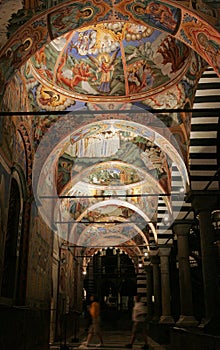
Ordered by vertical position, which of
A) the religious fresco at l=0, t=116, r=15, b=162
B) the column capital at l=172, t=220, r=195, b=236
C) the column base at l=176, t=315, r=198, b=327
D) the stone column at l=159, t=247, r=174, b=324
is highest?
the religious fresco at l=0, t=116, r=15, b=162

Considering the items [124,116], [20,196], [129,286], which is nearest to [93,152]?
[124,116]

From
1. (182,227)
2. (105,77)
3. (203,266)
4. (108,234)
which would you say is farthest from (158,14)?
(108,234)

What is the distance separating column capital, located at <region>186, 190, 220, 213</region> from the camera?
10.5m

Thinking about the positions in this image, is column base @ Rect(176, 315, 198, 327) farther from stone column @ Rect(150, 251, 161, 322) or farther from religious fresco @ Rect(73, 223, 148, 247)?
religious fresco @ Rect(73, 223, 148, 247)

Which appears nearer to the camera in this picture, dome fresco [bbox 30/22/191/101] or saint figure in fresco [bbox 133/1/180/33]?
saint figure in fresco [bbox 133/1/180/33]

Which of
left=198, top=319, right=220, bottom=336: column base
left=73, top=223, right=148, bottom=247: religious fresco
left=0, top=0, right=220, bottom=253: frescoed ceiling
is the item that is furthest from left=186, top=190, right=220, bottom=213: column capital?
left=73, top=223, right=148, bottom=247: religious fresco

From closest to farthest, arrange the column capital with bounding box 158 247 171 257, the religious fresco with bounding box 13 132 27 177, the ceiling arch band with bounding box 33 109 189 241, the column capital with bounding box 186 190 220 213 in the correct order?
the religious fresco with bounding box 13 132 27 177
the column capital with bounding box 186 190 220 213
the ceiling arch band with bounding box 33 109 189 241
the column capital with bounding box 158 247 171 257

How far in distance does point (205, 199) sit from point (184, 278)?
3.61 metres

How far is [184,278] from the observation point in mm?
12922

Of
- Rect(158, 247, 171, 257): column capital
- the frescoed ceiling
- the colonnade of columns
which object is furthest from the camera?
Rect(158, 247, 171, 257): column capital

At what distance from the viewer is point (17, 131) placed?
10344 mm

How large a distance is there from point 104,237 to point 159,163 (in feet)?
54.3

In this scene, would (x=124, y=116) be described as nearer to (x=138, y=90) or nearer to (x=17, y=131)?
(x=138, y=90)

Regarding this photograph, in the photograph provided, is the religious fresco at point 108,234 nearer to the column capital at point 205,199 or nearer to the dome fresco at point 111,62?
the dome fresco at point 111,62
